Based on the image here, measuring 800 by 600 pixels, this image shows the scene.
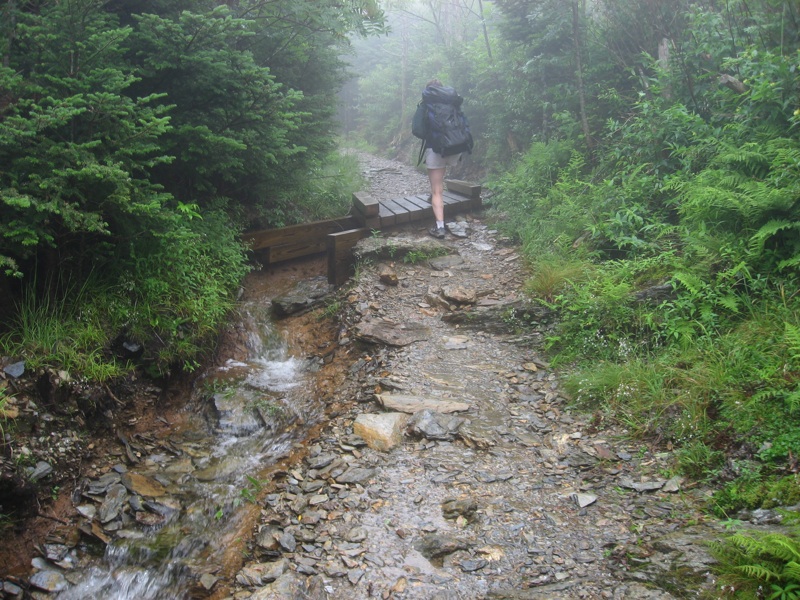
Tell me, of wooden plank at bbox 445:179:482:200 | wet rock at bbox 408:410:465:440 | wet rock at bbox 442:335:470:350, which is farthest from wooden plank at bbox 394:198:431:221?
wet rock at bbox 408:410:465:440

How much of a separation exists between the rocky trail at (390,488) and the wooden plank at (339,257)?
169 cm

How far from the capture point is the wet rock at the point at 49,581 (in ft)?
12.8

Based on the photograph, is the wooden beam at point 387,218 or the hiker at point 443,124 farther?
the wooden beam at point 387,218

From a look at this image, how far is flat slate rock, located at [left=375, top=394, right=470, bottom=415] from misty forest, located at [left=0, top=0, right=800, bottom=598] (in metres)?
1.18

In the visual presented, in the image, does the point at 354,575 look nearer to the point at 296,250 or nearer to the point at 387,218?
the point at 296,250

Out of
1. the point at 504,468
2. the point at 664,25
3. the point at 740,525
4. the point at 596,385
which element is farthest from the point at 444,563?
the point at 664,25

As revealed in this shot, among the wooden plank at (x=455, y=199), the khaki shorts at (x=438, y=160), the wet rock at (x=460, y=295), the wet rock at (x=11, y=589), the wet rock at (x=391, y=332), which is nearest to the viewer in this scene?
the wet rock at (x=11, y=589)

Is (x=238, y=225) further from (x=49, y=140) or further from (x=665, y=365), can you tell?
(x=665, y=365)

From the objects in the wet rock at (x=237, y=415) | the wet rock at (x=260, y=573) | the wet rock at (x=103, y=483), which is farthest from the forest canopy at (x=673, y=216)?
the wet rock at (x=103, y=483)

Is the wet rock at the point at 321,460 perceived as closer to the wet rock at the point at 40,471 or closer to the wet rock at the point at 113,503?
the wet rock at the point at 113,503

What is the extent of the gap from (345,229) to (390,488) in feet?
20.2

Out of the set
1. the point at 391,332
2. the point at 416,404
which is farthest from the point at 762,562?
the point at 391,332

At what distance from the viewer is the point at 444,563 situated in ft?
11.8

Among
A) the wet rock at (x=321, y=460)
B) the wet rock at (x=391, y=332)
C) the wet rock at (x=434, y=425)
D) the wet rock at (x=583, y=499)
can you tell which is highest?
the wet rock at (x=391, y=332)
